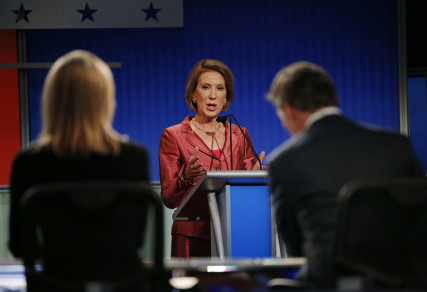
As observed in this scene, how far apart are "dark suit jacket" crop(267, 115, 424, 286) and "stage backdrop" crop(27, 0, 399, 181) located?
14.1 feet

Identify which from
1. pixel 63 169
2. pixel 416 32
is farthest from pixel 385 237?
pixel 416 32

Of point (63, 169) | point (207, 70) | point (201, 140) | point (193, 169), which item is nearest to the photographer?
point (63, 169)

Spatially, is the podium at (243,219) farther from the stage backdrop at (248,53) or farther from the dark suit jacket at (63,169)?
the stage backdrop at (248,53)

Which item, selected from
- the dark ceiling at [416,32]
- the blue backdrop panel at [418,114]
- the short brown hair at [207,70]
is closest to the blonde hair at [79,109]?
the short brown hair at [207,70]

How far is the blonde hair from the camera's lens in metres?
1.74

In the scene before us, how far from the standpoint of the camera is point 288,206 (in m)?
1.84

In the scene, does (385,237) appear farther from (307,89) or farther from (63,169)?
(63,169)

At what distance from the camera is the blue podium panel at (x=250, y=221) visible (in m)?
3.08

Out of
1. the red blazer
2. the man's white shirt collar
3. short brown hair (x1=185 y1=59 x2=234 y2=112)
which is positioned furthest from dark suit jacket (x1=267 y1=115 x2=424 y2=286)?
short brown hair (x1=185 y1=59 x2=234 y2=112)

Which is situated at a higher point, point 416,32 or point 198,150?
point 416,32

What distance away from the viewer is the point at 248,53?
20.4 feet

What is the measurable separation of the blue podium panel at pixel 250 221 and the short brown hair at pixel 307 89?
3.95 ft

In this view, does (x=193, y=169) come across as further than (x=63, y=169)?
Yes

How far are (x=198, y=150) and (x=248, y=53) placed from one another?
2765 mm
